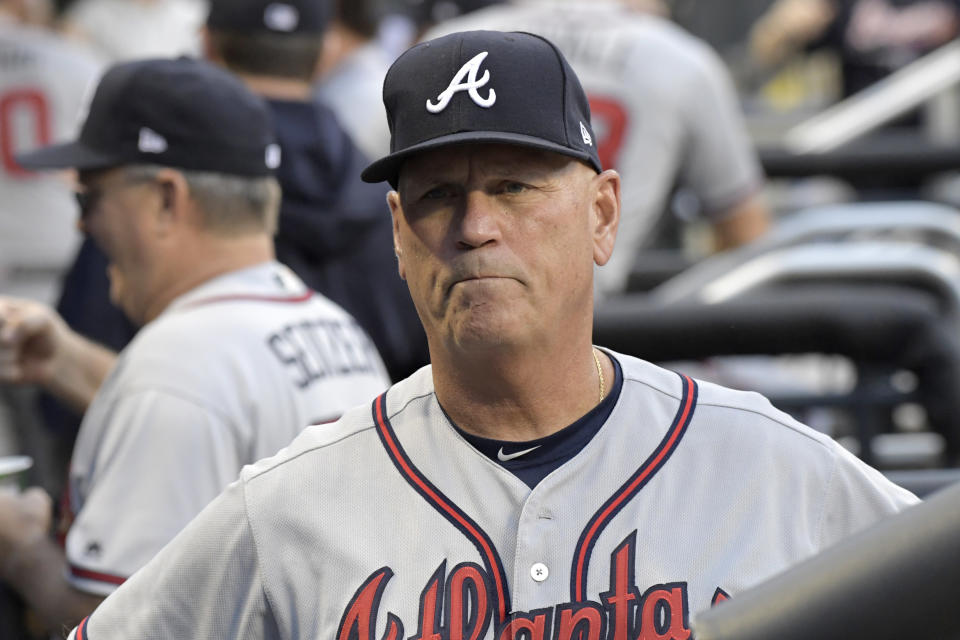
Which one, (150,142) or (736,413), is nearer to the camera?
→ (736,413)

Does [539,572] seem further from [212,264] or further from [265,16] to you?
[265,16]

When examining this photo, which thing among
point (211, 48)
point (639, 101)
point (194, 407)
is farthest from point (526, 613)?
point (639, 101)

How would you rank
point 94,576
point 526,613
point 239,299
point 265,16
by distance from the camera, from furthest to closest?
point 265,16 < point 239,299 < point 94,576 < point 526,613

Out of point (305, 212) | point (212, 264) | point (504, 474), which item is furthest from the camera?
point (305, 212)

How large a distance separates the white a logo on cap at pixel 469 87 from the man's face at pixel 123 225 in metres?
1.31

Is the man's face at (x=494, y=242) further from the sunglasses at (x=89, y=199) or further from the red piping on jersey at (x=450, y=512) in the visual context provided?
the sunglasses at (x=89, y=199)

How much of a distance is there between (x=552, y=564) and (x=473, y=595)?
0.10 meters

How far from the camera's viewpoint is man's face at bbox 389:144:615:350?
1.79 meters

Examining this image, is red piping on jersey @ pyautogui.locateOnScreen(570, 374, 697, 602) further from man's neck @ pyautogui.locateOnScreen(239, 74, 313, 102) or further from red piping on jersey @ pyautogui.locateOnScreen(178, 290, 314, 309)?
man's neck @ pyautogui.locateOnScreen(239, 74, 313, 102)

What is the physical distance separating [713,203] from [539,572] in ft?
11.9

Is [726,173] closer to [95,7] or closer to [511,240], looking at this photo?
[511,240]

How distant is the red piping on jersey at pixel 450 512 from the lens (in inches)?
69.1

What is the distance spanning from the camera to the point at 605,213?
196cm

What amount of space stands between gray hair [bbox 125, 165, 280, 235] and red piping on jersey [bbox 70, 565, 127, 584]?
723 millimetres
